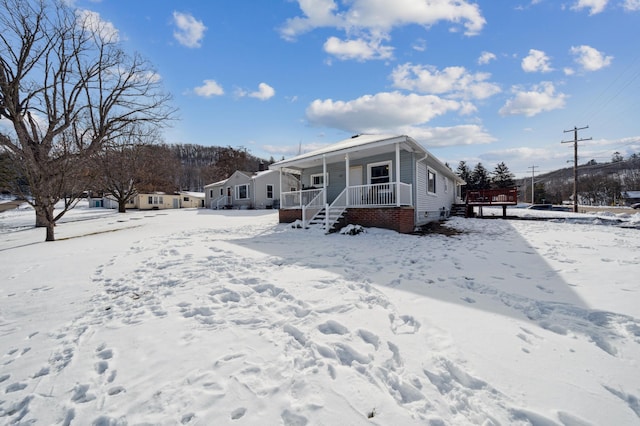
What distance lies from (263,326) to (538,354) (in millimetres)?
2401

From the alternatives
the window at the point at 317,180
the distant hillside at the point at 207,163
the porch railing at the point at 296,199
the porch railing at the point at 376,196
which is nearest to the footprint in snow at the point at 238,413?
the porch railing at the point at 376,196

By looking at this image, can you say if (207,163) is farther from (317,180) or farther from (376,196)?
(376,196)

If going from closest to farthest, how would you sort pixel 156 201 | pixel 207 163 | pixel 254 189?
pixel 254 189
pixel 156 201
pixel 207 163

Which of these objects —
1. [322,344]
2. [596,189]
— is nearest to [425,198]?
[322,344]

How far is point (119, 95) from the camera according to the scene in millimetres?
14891

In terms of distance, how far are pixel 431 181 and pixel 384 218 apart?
18.2 ft

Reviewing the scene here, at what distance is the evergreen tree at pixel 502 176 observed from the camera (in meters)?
42.5

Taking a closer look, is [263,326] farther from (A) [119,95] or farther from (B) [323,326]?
(A) [119,95]

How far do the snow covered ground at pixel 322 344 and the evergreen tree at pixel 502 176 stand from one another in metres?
44.8

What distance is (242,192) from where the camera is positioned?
88.6ft

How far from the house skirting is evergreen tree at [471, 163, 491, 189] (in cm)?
3945

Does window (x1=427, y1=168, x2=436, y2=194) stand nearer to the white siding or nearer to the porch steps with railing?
the white siding

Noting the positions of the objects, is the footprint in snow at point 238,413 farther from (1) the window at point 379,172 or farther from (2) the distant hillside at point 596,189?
(2) the distant hillside at point 596,189

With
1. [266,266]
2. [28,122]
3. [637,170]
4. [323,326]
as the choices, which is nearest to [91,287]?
[266,266]
